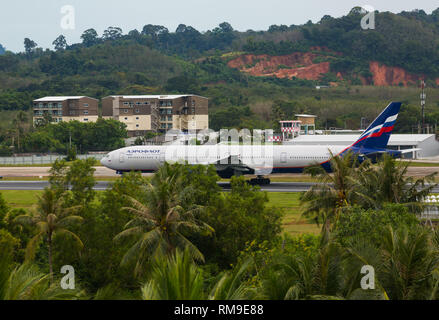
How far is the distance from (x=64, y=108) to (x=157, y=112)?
30414 millimetres

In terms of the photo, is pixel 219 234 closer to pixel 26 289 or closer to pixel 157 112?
pixel 26 289

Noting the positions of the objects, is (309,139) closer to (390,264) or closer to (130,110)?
(130,110)

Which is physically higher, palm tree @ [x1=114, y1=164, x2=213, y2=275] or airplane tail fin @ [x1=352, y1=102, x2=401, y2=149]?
airplane tail fin @ [x1=352, y1=102, x2=401, y2=149]

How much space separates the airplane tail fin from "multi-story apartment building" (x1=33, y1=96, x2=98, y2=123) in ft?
399

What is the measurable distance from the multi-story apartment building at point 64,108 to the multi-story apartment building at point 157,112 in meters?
6.55

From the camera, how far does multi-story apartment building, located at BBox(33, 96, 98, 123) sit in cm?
17025

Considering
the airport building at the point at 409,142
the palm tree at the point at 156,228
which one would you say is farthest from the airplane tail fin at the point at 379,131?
the palm tree at the point at 156,228

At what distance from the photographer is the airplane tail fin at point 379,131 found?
6556 cm
